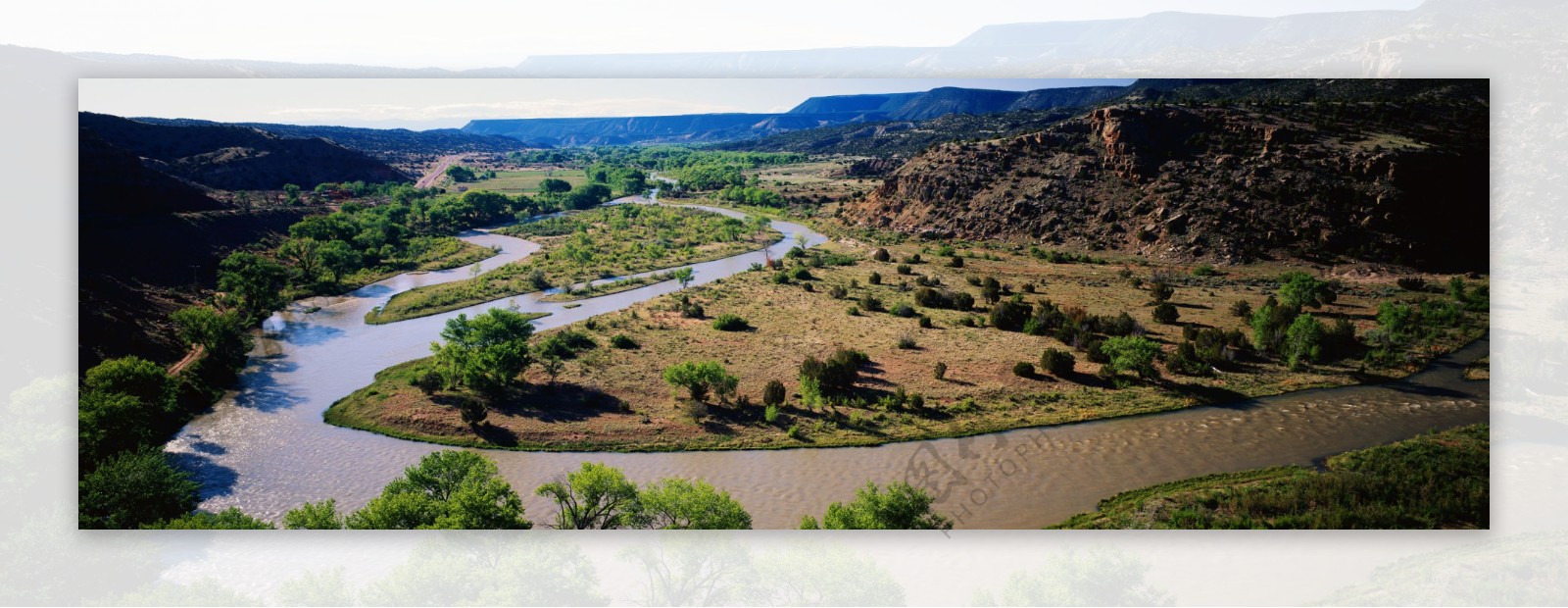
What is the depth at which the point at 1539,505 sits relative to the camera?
1245 centimetres

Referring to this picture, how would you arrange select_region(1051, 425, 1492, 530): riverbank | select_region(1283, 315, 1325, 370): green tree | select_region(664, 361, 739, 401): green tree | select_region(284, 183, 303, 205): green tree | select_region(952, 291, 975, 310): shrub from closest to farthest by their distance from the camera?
select_region(1051, 425, 1492, 530): riverbank < select_region(664, 361, 739, 401): green tree < select_region(1283, 315, 1325, 370): green tree < select_region(284, 183, 303, 205): green tree < select_region(952, 291, 975, 310): shrub

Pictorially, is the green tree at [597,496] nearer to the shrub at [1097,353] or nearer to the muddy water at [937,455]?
the muddy water at [937,455]

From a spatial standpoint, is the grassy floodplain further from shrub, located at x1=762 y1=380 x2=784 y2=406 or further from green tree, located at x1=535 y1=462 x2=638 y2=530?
shrub, located at x1=762 y1=380 x2=784 y2=406

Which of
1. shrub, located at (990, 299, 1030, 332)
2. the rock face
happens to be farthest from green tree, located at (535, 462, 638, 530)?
the rock face

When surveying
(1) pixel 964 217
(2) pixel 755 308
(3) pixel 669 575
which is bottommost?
(3) pixel 669 575

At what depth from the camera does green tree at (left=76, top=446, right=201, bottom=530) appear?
37.5 feet

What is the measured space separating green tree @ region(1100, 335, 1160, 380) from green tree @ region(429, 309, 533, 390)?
14613 millimetres

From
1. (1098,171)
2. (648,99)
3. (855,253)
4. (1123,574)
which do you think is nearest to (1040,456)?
(1123,574)

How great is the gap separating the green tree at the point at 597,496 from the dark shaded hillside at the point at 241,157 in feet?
40.6

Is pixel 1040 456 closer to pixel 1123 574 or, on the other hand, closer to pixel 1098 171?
pixel 1123 574

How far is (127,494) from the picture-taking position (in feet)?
37.9

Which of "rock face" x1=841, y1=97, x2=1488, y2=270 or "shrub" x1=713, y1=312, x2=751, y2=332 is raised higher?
"rock face" x1=841, y1=97, x2=1488, y2=270

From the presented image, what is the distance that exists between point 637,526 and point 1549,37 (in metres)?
17.7

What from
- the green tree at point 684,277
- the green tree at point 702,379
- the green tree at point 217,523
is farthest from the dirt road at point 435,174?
the green tree at point 217,523
